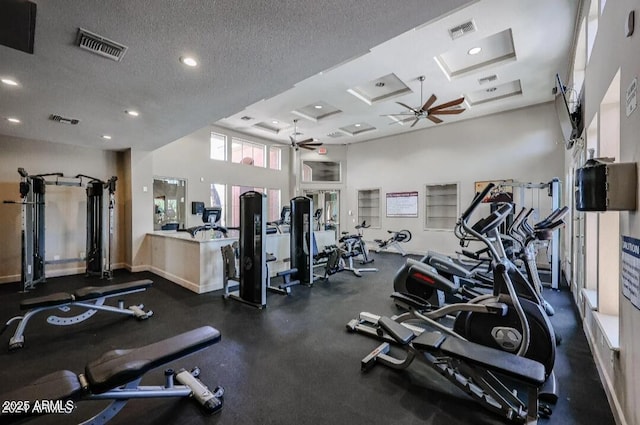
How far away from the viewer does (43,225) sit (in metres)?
5.09

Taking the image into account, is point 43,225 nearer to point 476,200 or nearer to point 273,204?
point 273,204

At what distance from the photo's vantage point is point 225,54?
256 cm

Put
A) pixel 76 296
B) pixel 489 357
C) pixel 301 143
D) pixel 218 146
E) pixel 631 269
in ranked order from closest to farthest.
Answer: pixel 631 269 < pixel 489 357 < pixel 76 296 < pixel 301 143 < pixel 218 146

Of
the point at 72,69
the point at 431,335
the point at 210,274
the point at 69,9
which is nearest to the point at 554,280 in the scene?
the point at 431,335

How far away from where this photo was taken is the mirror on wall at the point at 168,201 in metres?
7.33

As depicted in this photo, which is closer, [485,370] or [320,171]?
[485,370]

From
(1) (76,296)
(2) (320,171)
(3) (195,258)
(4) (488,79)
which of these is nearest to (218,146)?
(2) (320,171)

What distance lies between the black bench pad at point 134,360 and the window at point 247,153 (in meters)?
7.72

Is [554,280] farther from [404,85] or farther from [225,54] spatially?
[225,54]

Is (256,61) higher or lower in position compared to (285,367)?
higher

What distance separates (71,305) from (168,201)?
4.78 metres

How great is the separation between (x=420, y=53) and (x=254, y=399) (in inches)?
208

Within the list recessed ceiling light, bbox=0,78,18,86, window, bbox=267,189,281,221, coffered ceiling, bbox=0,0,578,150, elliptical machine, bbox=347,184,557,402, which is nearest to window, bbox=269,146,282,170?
window, bbox=267,189,281,221

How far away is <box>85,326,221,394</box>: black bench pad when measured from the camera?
1.51m
